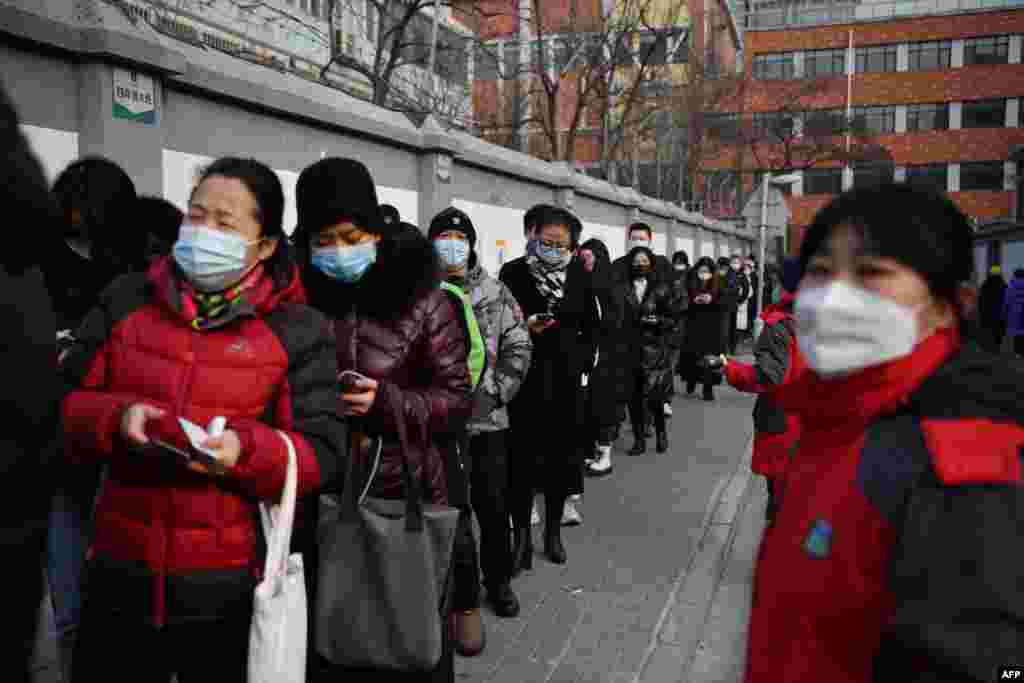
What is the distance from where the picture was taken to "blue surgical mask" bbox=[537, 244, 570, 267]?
578cm

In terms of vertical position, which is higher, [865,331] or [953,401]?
[865,331]

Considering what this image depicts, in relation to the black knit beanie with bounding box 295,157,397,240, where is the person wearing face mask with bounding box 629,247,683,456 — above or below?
below

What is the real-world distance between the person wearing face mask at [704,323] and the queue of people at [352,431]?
9.11 m

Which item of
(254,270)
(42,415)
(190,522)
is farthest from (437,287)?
(42,415)

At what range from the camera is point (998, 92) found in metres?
61.3

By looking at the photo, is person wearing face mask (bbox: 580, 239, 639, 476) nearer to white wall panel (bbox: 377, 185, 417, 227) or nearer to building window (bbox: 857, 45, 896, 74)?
white wall panel (bbox: 377, 185, 417, 227)

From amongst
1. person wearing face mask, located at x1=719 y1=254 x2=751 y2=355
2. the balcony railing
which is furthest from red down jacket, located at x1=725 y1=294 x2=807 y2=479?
the balcony railing

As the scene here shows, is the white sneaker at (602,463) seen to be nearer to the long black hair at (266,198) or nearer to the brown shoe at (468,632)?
the brown shoe at (468,632)

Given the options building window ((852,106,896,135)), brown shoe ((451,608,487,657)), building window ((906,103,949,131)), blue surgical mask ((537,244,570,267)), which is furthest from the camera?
building window ((852,106,896,135))

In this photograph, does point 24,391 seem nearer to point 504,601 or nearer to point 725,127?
point 504,601

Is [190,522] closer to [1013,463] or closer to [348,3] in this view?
[1013,463]

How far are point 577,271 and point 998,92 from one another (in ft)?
215

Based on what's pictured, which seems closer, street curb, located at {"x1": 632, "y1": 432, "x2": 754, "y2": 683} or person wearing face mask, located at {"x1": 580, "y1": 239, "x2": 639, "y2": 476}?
street curb, located at {"x1": 632, "y1": 432, "x2": 754, "y2": 683}

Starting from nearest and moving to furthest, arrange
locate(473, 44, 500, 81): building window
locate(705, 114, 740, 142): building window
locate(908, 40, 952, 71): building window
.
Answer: locate(473, 44, 500, 81): building window < locate(705, 114, 740, 142): building window < locate(908, 40, 952, 71): building window
